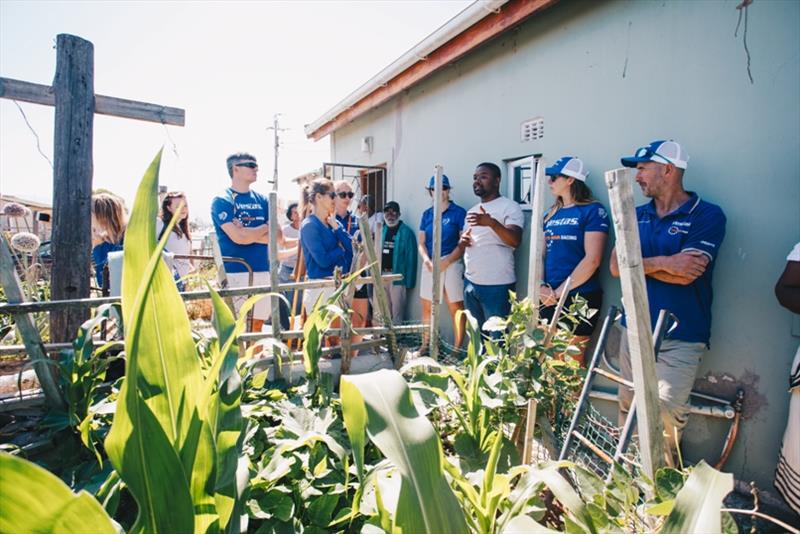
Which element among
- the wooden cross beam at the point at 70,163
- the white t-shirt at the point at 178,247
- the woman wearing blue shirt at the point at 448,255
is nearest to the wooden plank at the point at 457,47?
the woman wearing blue shirt at the point at 448,255

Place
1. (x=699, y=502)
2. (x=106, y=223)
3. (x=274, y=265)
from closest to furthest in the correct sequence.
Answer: (x=699, y=502)
(x=274, y=265)
(x=106, y=223)

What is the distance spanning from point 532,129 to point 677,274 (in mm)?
2040

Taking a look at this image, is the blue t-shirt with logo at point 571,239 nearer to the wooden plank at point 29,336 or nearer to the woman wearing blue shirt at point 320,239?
the woman wearing blue shirt at point 320,239

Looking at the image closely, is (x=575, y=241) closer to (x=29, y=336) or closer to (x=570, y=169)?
(x=570, y=169)

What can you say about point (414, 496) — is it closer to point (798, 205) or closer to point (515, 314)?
point (515, 314)

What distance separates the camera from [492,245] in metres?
3.81

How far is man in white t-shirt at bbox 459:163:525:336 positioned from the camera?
3742 mm

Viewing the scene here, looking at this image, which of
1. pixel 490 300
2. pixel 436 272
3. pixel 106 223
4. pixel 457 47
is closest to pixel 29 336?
pixel 106 223

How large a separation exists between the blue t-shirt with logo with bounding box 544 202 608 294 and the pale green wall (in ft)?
1.00

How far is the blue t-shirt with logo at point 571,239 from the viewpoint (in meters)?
3.01

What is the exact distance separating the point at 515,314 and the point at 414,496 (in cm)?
105

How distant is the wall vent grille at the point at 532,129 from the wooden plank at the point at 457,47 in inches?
33.1

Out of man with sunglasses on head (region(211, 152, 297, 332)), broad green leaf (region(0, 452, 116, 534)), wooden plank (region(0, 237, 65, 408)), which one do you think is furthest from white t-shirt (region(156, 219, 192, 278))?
broad green leaf (region(0, 452, 116, 534))

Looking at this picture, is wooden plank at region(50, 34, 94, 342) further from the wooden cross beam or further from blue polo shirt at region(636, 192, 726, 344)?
blue polo shirt at region(636, 192, 726, 344)
